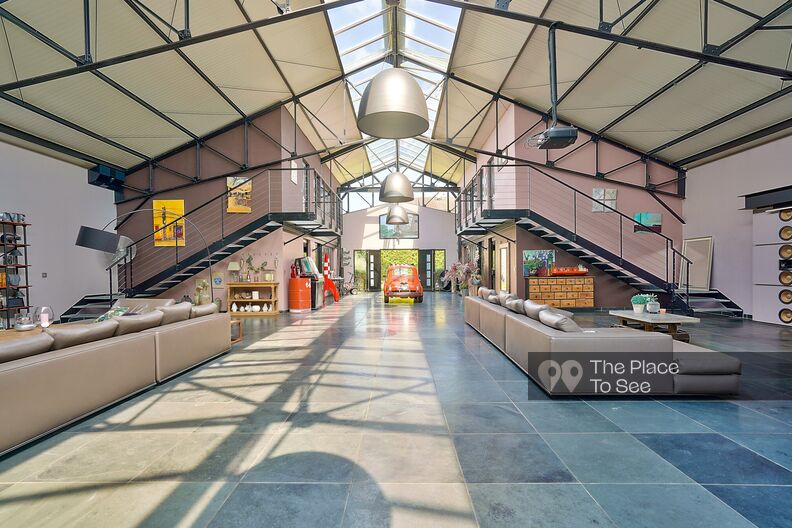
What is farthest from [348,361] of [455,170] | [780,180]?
[455,170]

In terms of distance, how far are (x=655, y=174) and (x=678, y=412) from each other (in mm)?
9996

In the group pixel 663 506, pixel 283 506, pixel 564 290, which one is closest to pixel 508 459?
pixel 663 506

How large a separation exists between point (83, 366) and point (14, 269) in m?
6.77

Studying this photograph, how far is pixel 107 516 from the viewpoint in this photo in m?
1.95

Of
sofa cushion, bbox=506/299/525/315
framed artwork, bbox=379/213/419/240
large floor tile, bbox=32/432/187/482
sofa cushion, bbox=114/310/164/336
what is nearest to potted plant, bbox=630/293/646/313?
sofa cushion, bbox=506/299/525/315

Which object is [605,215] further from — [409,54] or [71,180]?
[71,180]

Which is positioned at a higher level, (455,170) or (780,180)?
(455,170)

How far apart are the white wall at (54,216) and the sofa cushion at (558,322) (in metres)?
10.4

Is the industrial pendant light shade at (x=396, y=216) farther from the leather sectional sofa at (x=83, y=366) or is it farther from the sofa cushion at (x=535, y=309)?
the leather sectional sofa at (x=83, y=366)

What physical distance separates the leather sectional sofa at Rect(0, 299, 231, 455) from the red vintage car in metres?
8.98

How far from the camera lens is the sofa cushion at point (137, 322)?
3.87 metres

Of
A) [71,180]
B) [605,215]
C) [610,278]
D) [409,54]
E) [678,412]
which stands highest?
[409,54]

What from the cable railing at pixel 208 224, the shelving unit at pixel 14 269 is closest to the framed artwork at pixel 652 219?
the cable railing at pixel 208 224

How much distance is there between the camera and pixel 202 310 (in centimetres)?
538
